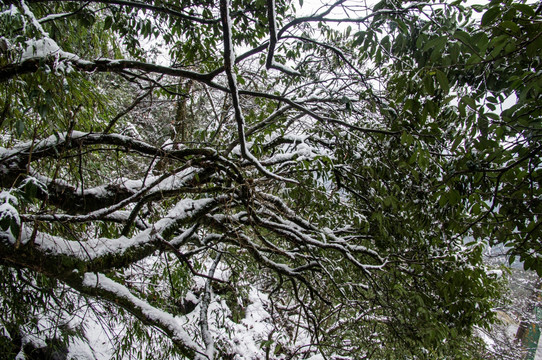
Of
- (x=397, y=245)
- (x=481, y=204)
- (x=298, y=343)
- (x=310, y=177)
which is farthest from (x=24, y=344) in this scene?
(x=298, y=343)

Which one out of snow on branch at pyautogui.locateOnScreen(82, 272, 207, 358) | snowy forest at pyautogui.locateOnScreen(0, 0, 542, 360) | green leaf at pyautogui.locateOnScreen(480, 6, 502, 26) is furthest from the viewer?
snow on branch at pyautogui.locateOnScreen(82, 272, 207, 358)

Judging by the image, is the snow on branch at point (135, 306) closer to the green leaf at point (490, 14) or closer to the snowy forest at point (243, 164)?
the snowy forest at point (243, 164)

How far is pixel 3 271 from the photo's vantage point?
185 centimetres

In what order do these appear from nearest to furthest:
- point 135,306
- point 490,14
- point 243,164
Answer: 1. point 490,14
2. point 135,306
3. point 243,164

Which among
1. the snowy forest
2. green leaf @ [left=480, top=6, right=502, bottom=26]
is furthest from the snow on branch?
green leaf @ [left=480, top=6, right=502, bottom=26]

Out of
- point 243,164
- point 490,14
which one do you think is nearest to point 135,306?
point 243,164

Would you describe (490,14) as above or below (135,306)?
above

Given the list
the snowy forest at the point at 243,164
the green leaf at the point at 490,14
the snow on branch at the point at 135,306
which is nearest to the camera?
the green leaf at the point at 490,14

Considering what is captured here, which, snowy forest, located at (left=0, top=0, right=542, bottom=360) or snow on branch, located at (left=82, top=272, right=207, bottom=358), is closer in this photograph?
snowy forest, located at (left=0, top=0, right=542, bottom=360)

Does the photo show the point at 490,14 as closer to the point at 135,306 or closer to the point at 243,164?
the point at 243,164

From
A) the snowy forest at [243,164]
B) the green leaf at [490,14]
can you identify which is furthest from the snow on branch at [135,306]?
the green leaf at [490,14]

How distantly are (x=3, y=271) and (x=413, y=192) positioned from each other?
10.9 ft

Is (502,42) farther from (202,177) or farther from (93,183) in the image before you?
(93,183)

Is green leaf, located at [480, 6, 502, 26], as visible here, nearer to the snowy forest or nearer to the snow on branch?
the snowy forest
